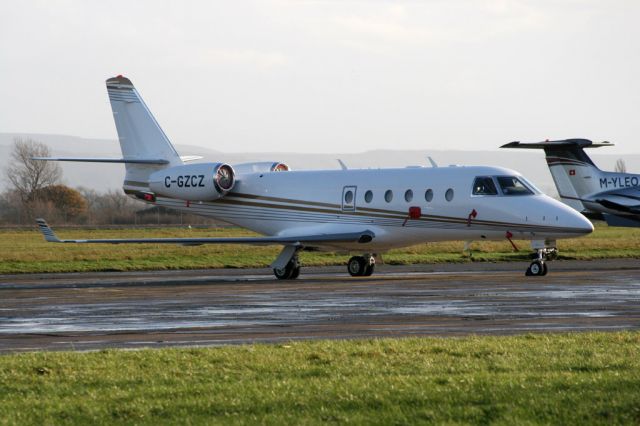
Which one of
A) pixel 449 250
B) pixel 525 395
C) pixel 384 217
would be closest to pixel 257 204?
pixel 384 217

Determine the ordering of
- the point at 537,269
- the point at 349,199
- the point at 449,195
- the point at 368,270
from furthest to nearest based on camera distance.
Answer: the point at 368,270, the point at 349,199, the point at 449,195, the point at 537,269

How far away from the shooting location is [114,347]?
49.7ft

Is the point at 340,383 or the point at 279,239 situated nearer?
the point at 340,383

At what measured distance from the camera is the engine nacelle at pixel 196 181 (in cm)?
3534

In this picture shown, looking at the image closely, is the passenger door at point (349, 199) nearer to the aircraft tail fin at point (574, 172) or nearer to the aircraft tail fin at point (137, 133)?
the aircraft tail fin at point (137, 133)

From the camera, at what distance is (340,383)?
11.3m

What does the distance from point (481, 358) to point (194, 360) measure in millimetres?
3189

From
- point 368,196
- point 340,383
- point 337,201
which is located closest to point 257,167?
point 337,201

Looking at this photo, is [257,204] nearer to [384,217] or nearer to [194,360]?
[384,217]

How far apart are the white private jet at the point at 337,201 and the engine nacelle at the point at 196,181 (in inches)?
1.2

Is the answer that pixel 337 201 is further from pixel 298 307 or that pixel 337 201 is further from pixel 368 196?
pixel 298 307

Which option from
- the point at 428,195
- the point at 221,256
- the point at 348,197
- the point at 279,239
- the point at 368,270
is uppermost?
the point at 428,195

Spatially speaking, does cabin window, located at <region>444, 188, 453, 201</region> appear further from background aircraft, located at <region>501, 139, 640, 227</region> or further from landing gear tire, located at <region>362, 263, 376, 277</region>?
background aircraft, located at <region>501, 139, 640, 227</region>

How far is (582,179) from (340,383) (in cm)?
4454
